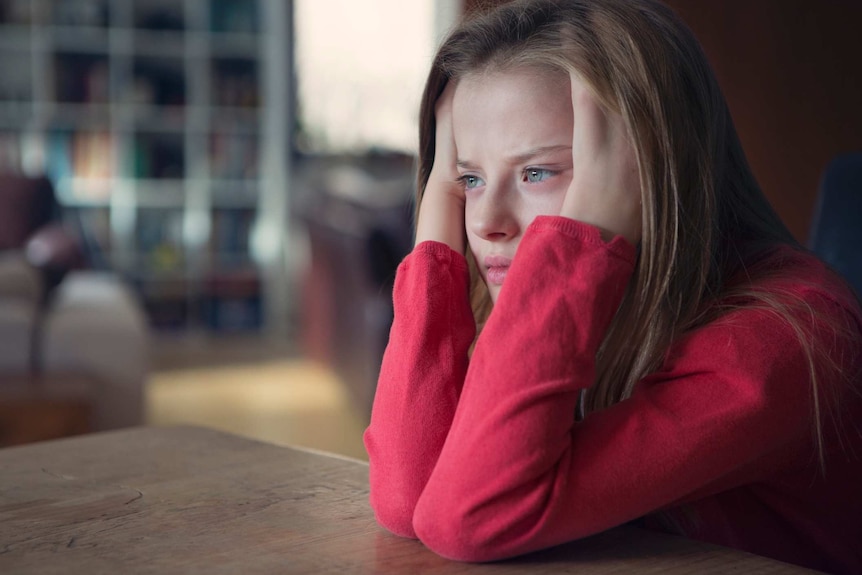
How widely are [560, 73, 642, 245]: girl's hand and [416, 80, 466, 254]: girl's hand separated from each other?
0.17m

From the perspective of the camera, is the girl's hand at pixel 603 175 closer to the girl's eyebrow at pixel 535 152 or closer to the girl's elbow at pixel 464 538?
the girl's eyebrow at pixel 535 152

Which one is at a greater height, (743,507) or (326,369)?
(743,507)

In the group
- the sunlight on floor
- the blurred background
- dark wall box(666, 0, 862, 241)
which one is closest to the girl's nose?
dark wall box(666, 0, 862, 241)

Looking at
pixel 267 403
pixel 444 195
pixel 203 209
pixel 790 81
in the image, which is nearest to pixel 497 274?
pixel 444 195

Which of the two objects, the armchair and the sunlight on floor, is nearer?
the armchair

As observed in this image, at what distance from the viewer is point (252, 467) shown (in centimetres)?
84

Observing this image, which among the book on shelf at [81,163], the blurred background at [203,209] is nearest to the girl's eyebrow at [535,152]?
the blurred background at [203,209]

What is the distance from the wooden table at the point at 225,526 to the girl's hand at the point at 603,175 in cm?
24

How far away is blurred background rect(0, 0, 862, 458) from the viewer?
120 inches

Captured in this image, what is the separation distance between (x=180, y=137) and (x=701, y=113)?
17.1ft

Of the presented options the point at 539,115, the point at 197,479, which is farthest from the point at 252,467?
the point at 539,115

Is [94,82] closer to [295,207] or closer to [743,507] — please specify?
[295,207]

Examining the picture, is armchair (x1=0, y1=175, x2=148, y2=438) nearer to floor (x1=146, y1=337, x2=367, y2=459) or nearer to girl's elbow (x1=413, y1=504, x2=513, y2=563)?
floor (x1=146, y1=337, x2=367, y2=459)

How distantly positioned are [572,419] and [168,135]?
5330 millimetres
